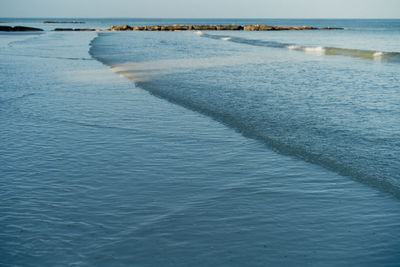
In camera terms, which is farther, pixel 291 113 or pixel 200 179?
pixel 291 113

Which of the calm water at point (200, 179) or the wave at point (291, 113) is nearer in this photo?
the calm water at point (200, 179)

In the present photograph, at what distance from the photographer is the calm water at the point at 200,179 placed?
14.5 feet

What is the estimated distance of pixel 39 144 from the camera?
8.46 metres

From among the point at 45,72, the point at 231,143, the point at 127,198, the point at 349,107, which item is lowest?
the point at 127,198

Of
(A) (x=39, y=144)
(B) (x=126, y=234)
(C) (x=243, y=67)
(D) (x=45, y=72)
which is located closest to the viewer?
(B) (x=126, y=234)

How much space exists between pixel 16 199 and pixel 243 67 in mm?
17984

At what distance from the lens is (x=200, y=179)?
6484 mm

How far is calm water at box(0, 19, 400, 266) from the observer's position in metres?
4.42

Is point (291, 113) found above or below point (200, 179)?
above

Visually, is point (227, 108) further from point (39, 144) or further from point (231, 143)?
point (39, 144)

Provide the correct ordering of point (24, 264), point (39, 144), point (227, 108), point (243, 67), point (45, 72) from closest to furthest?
point (24, 264) → point (39, 144) → point (227, 108) → point (45, 72) → point (243, 67)

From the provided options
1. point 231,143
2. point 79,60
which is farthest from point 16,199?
point 79,60

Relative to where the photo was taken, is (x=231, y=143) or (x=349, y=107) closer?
(x=231, y=143)

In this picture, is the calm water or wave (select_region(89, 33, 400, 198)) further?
wave (select_region(89, 33, 400, 198))
